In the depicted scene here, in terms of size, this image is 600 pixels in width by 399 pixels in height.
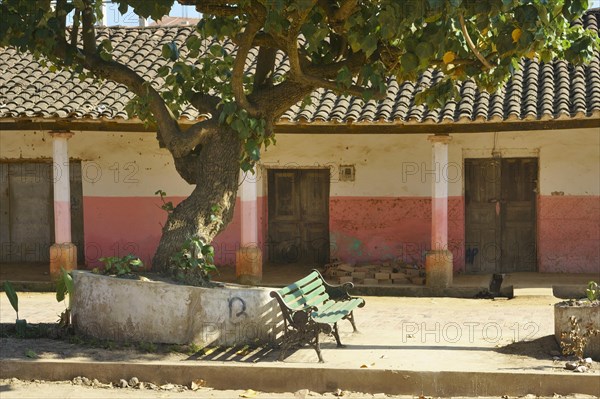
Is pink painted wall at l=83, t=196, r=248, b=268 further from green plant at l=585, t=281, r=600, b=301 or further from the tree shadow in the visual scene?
green plant at l=585, t=281, r=600, b=301

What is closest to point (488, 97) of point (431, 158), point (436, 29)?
point (431, 158)

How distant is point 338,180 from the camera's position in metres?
15.0

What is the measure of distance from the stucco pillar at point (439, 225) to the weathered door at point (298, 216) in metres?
2.31

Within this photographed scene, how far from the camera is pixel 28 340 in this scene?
8859 mm

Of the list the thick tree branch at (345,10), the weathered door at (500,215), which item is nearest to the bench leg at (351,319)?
the thick tree branch at (345,10)

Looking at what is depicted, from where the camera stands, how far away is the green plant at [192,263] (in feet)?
29.1

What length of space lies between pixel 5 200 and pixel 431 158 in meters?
7.67

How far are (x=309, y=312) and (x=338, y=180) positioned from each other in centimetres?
681

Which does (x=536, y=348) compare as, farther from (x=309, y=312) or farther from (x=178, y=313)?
(x=178, y=313)

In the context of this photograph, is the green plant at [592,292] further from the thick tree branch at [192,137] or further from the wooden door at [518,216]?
the wooden door at [518,216]

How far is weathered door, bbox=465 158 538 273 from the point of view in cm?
1463

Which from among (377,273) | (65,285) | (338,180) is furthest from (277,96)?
(338,180)

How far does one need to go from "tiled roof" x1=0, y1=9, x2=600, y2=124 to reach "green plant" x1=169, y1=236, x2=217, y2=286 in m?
4.49

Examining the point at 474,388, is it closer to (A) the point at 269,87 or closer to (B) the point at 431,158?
(A) the point at 269,87
